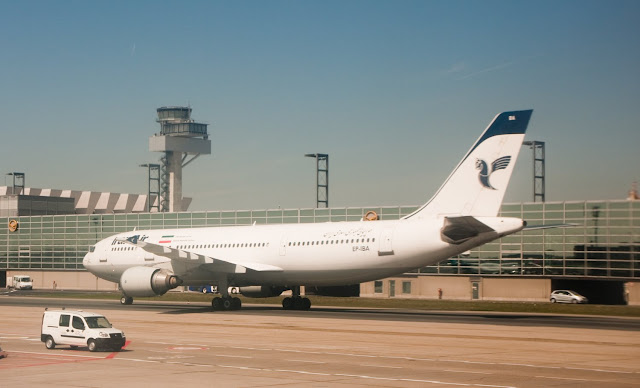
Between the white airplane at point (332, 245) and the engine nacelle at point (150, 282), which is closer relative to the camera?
the white airplane at point (332, 245)

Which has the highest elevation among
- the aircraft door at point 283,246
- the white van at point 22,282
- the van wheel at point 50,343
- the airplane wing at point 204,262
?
the aircraft door at point 283,246

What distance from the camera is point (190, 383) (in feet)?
74.3

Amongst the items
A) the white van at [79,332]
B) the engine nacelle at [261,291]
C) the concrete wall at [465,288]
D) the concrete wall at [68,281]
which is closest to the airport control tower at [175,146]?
the concrete wall at [68,281]

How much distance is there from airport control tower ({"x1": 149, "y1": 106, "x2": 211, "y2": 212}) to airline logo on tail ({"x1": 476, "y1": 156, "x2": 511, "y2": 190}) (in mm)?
134713

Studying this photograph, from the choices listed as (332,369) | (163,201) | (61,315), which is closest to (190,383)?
(332,369)

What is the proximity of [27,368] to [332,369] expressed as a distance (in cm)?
928

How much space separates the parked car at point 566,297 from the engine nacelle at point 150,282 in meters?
35.6

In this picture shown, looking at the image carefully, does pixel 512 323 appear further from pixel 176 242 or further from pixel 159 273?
pixel 176 242

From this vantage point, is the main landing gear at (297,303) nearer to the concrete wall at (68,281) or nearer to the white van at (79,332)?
the white van at (79,332)

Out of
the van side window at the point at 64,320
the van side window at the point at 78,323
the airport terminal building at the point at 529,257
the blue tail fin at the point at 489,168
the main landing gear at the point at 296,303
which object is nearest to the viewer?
the van side window at the point at 78,323

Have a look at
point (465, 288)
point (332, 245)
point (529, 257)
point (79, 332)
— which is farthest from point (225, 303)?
point (529, 257)

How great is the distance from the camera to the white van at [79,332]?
30.7 m

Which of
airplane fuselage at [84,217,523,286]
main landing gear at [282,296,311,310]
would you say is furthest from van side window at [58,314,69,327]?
main landing gear at [282,296,311,310]

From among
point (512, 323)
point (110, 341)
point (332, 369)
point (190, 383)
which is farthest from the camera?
point (512, 323)
